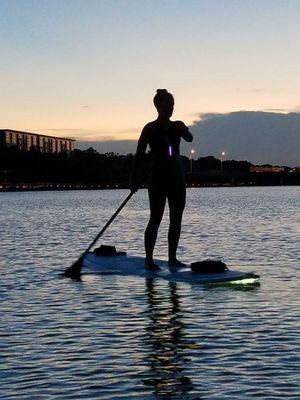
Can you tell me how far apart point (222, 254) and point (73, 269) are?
22.5 feet

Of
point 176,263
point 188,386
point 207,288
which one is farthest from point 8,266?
point 188,386

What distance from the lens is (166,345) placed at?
28.2ft

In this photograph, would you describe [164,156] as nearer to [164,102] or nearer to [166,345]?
[164,102]

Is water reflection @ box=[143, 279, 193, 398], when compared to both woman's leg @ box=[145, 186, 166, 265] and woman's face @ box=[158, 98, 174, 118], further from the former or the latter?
woman's face @ box=[158, 98, 174, 118]

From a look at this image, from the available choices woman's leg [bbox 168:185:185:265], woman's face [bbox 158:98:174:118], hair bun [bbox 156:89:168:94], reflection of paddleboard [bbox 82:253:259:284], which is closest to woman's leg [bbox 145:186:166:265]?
woman's leg [bbox 168:185:185:265]

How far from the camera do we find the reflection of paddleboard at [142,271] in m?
12.6

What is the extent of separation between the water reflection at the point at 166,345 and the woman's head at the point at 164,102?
2.74 meters

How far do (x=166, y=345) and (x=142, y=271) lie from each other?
5.48 m

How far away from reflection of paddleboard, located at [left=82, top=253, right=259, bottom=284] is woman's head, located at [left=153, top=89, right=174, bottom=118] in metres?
2.50

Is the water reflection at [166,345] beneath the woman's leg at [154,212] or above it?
beneath

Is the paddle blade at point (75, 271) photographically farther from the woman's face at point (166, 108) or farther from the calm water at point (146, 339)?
the woman's face at point (166, 108)

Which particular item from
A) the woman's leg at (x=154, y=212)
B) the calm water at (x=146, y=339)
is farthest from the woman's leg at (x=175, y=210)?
the calm water at (x=146, y=339)

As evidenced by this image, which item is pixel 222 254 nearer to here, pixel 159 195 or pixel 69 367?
pixel 159 195

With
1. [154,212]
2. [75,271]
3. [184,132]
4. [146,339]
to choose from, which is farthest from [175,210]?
[146,339]
